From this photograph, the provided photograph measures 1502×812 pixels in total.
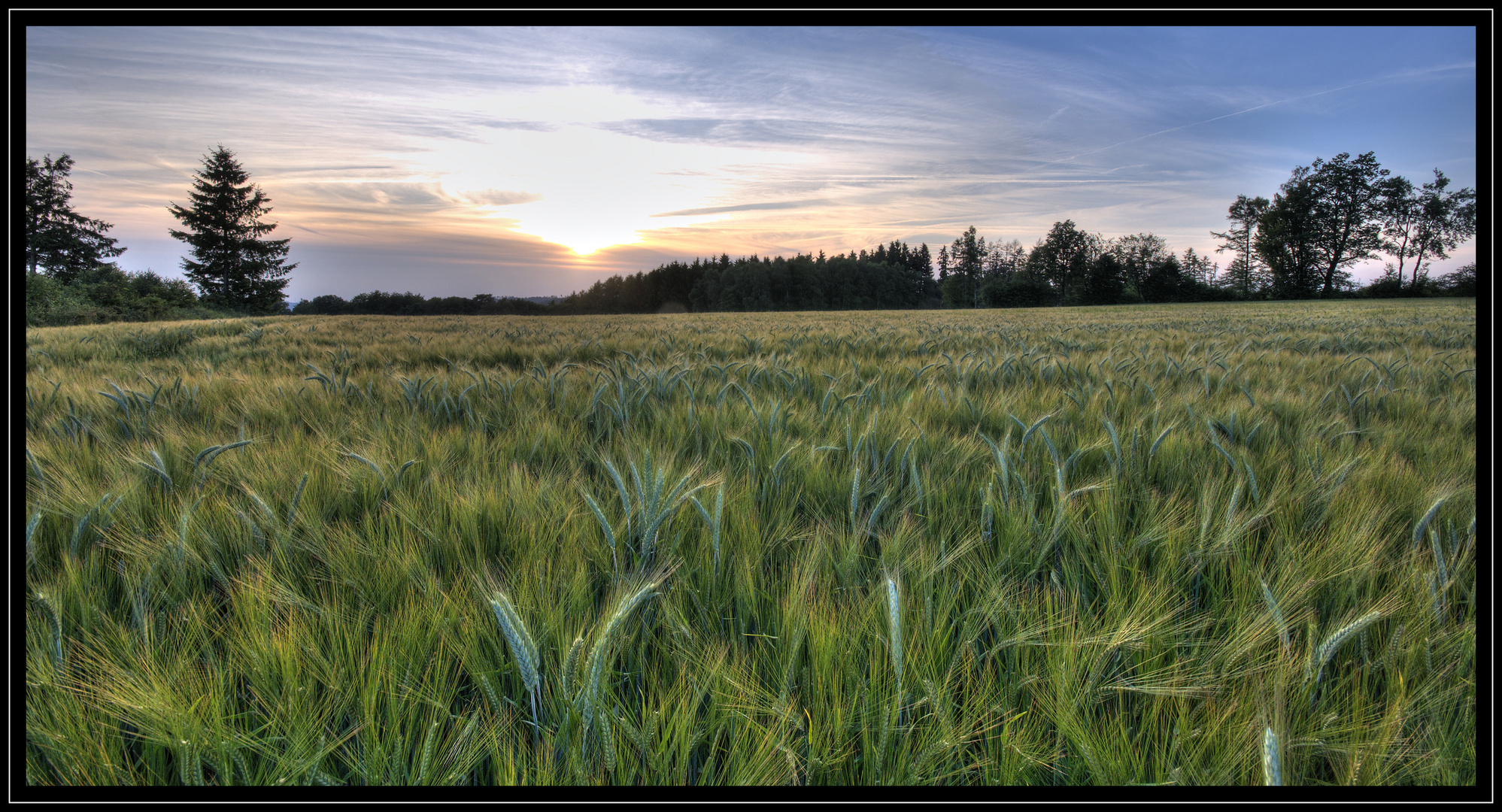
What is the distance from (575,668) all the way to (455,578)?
1.41 ft

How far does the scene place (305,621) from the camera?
0.79m

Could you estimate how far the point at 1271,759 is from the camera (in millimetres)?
537

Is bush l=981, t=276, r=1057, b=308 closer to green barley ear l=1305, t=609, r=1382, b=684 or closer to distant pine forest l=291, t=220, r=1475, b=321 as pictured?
distant pine forest l=291, t=220, r=1475, b=321

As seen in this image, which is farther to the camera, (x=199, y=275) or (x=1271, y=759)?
(x=199, y=275)

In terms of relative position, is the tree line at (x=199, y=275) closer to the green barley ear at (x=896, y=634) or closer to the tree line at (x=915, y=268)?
the tree line at (x=915, y=268)

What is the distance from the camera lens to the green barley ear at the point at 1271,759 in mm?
538

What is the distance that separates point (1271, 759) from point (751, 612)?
0.62 meters

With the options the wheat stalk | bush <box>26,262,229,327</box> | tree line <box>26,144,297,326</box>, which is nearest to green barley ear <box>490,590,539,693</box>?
the wheat stalk

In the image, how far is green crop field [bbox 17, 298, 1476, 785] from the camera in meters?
0.64

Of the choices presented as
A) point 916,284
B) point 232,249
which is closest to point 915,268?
point 916,284

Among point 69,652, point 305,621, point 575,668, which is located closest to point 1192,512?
point 575,668

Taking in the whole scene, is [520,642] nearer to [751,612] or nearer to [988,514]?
[751,612]
